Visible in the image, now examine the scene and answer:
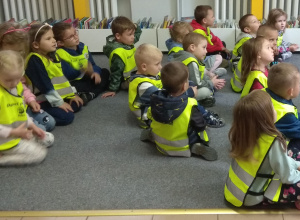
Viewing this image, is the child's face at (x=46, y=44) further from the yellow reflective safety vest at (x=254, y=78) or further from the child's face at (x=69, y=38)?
the yellow reflective safety vest at (x=254, y=78)

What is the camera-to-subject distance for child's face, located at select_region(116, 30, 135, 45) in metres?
3.55

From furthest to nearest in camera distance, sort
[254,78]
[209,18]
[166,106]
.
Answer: [209,18] < [254,78] < [166,106]

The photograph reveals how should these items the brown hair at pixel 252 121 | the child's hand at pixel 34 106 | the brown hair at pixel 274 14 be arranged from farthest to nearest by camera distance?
the brown hair at pixel 274 14 → the child's hand at pixel 34 106 → the brown hair at pixel 252 121

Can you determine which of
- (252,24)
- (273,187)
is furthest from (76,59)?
(273,187)

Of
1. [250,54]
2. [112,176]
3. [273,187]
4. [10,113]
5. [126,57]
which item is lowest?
[112,176]

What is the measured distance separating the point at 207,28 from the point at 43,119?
1896mm

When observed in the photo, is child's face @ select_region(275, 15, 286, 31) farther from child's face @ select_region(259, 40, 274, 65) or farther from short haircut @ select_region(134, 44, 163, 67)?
short haircut @ select_region(134, 44, 163, 67)

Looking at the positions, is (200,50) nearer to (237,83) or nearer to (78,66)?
(237,83)

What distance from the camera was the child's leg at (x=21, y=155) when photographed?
2561mm

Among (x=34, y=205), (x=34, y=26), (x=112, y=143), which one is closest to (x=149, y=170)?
(x=112, y=143)

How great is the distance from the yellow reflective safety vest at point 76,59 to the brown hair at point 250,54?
51.3 inches

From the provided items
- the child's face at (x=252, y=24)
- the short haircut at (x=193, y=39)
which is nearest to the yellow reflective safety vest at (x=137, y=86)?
the short haircut at (x=193, y=39)

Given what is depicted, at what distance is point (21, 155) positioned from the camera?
8.44ft

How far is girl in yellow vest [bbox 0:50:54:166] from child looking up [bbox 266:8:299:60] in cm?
235
